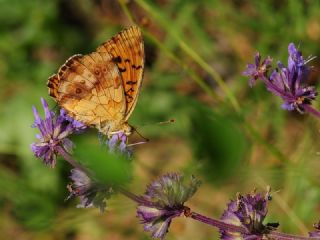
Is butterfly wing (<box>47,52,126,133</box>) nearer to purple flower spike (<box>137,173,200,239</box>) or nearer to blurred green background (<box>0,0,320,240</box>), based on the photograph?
purple flower spike (<box>137,173,200,239</box>)

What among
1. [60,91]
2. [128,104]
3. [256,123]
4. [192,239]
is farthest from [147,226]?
[192,239]

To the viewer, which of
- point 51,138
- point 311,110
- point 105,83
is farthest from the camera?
point 105,83

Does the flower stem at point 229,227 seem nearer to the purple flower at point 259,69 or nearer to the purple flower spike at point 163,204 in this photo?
the purple flower spike at point 163,204

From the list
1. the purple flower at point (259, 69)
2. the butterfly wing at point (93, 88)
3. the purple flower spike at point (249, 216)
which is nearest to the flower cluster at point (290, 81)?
the purple flower at point (259, 69)

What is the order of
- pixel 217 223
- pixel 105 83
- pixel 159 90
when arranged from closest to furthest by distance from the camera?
pixel 217 223, pixel 105 83, pixel 159 90

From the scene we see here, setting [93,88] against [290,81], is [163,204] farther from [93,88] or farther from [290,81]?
[93,88]

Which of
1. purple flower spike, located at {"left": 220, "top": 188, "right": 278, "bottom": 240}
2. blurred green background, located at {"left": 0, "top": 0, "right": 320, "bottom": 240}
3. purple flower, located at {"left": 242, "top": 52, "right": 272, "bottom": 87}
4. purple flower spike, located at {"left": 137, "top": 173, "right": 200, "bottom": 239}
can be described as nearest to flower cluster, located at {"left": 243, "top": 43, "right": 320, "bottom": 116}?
purple flower, located at {"left": 242, "top": 52, "right": 272, "bottom": 87}

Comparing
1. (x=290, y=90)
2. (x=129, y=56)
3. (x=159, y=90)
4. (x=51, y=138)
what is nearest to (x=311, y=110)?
(x=290, y=90)
